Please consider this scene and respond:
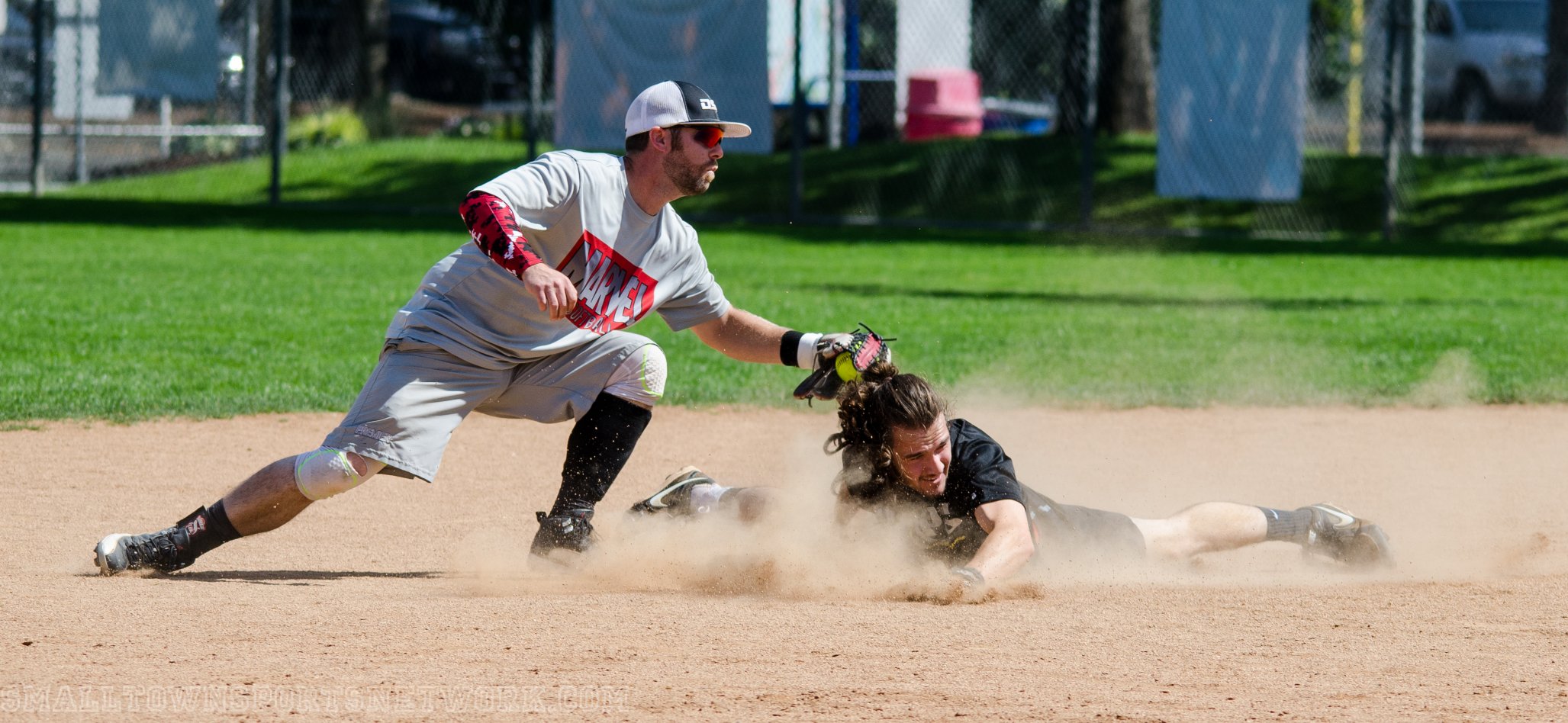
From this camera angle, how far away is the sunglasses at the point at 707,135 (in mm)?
5242

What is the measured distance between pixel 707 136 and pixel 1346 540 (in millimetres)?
2532

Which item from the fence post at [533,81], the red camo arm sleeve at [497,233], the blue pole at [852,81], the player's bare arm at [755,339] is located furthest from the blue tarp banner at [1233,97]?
the red camo arm sleeve at [497,233]

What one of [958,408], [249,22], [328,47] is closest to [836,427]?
[958,408]

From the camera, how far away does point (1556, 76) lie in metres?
22.7

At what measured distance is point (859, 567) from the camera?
17.8ft

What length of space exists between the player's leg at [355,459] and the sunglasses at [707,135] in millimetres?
966

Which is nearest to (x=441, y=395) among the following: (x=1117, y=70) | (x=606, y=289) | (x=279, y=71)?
(x=606, y=289)

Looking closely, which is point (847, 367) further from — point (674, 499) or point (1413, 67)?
point (1413, 67)

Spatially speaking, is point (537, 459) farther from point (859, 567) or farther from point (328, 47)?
point (328, 47)

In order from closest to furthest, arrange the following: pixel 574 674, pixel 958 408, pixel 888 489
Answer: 1. pixel 574 674
2. pixel 888 489
3. pixel 958 408

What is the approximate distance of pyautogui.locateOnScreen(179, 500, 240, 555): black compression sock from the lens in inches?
207

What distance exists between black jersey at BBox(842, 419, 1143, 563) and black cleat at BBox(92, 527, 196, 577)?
2076 mm

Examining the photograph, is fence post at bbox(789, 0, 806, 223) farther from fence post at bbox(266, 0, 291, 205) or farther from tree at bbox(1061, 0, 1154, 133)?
fence post at bbox(266, 0, 291, 205)

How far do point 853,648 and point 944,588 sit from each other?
688 millimetres
